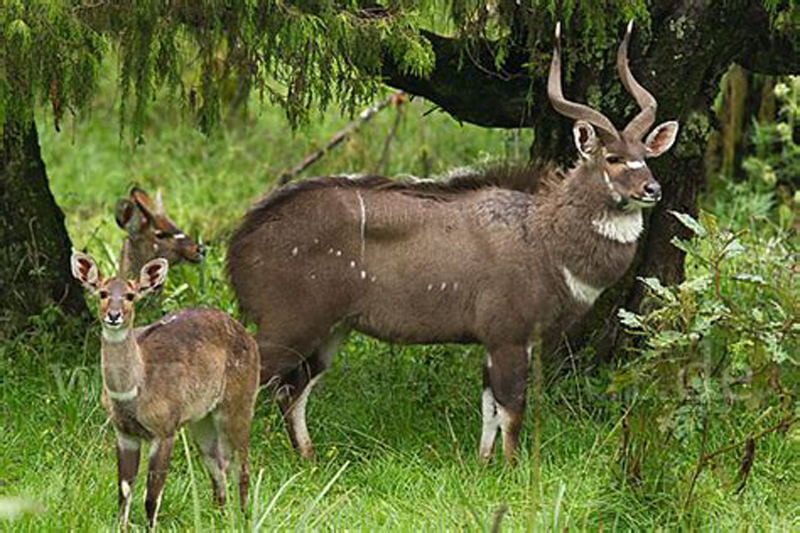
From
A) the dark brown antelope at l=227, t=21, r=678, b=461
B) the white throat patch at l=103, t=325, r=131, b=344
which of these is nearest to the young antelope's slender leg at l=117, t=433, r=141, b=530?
the white throat patch at l=103, t=325, r=131, b=344

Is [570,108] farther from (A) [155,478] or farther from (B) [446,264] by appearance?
(A) [155,478]

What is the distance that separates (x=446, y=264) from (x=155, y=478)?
192cm

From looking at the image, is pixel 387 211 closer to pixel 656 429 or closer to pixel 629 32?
pixel 629 32

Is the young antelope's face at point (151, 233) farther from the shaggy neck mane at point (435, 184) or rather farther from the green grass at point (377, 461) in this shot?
the shaggy neck mane at point (435, 184)

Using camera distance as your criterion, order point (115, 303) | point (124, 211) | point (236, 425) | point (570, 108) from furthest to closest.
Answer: point (124, 211), point (570, 108), point (236, 425), point (115, 303)

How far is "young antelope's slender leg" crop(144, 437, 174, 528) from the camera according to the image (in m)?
5.62

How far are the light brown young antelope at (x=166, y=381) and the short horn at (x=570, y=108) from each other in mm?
1722

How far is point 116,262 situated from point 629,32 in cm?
392

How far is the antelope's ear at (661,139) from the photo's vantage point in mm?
6883

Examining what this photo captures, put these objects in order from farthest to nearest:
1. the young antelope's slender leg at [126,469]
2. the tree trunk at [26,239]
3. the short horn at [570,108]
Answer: the tree trunk at [26,239] → the short horn at [570,108] → the young antelope's slender leg at [126,469]

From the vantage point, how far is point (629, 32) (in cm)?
676

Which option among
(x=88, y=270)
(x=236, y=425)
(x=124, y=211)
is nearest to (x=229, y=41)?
(x=88, y=270)

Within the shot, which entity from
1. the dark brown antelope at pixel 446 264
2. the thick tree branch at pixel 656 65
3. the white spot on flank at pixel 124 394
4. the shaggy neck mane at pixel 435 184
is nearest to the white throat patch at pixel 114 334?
the white spot on flank at pixel 124 394

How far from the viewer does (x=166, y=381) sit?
5.78 metres
